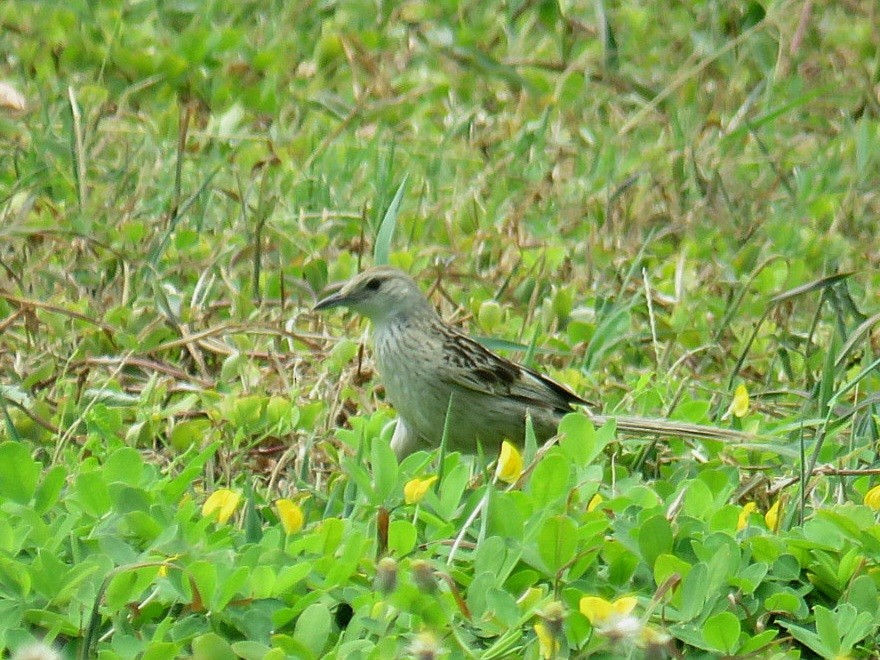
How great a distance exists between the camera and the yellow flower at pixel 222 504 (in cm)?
402

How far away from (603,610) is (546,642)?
0.18 metres

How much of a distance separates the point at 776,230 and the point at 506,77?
6.93ft

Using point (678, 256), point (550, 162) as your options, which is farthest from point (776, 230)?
point (550, 162)

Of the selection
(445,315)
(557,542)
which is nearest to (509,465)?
(557,542)

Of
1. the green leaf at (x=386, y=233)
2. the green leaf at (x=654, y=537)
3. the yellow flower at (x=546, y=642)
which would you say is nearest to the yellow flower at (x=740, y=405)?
the green leaf at (x=386, y=233)

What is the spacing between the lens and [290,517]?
4.02 m

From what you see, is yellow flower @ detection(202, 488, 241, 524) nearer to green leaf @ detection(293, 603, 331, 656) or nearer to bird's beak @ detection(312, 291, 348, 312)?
green leaf @ detection(293, 603, 331, 656)

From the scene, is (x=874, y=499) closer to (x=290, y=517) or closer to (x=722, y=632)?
(x=722, y=632)

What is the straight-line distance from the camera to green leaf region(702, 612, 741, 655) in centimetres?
346

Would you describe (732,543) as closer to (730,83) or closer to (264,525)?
(264,525)

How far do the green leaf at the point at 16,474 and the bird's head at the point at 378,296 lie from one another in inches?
76.6

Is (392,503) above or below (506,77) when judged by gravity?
above

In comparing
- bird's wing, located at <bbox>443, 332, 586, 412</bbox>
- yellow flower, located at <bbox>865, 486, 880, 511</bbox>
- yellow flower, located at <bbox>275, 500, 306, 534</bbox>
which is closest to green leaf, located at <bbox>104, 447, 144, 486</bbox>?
yellow flower, located at <bbox>275, 500, 306, 534</bbox>

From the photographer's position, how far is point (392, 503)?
4129 mm
